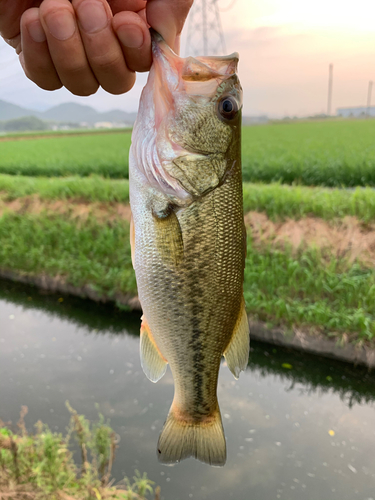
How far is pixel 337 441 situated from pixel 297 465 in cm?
55

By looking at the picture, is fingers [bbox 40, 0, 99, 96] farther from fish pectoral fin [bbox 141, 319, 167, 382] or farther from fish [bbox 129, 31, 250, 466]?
fish pectoral fin [bbox 141, 319, 167, 382]

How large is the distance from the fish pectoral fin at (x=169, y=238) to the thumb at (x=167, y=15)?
1.92 feet

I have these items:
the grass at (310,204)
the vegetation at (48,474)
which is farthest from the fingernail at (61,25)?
the grass at (310,204)

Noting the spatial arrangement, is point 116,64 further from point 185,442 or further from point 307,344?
point 307,344

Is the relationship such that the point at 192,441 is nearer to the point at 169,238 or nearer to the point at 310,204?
the point at 169,238

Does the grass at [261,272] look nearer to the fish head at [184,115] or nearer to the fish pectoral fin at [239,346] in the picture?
the fish pectoral fin at [239,346]

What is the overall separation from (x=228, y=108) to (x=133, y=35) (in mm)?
377

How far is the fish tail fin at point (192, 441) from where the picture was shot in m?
1.29

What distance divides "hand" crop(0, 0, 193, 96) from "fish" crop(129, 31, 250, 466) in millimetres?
76

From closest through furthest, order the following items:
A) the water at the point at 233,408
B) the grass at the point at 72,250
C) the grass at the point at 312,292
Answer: the water at the point at 233,408 → the grass at the point at 312,292 → the grass at the point at 72,250

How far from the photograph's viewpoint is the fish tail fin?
129 centimetres

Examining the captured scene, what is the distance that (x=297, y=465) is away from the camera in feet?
12.4

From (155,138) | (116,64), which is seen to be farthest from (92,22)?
(155,138)

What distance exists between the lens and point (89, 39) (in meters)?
1.25
